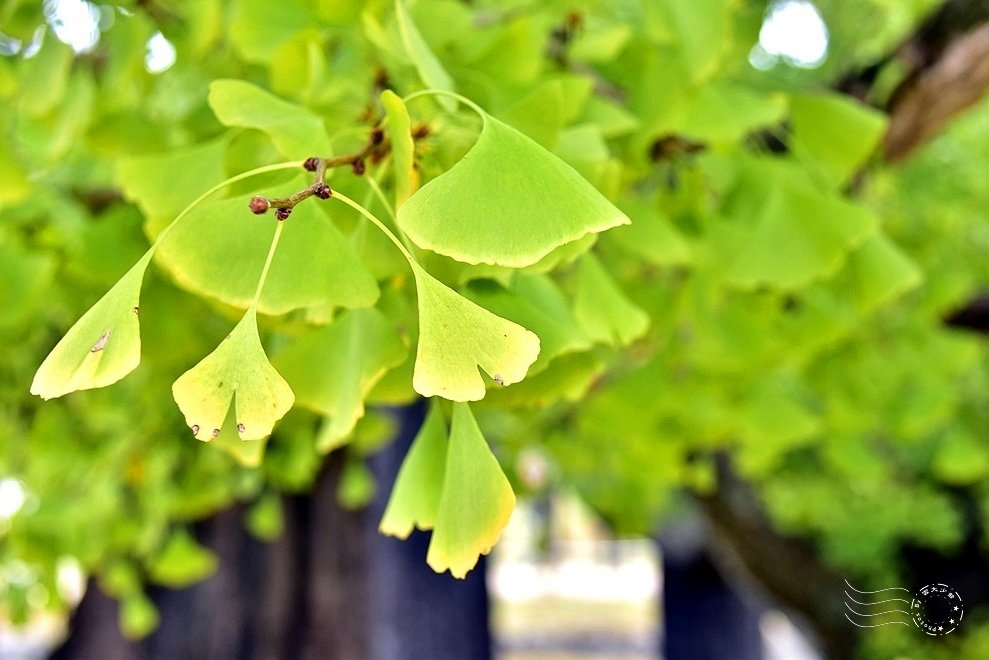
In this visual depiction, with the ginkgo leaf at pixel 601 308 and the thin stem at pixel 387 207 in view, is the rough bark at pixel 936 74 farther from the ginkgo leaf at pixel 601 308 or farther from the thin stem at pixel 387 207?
the thin stem at pixel 387 207

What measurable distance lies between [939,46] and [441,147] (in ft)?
3.58

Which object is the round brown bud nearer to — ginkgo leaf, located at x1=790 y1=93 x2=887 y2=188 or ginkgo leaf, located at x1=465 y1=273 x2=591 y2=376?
ginkgo leaf, located at x1=465 y1=273 x2=591 y2=376

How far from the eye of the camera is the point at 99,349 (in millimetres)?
394

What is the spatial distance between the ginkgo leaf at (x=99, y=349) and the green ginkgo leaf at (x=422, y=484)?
0.53 ft

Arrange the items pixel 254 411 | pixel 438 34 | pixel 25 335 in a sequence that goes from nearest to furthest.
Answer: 1. pixel 254 411
2. pixel 438 34
3. pixel 25 335

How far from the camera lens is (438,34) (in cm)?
64

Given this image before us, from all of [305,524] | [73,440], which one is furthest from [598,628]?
[73,440]

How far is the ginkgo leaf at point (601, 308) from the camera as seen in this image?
616 mm

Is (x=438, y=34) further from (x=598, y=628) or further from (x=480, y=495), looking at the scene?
(x=598, y=628)

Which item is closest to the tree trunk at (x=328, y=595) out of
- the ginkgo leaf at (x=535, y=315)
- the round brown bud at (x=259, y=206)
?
the ginkgo leaf at (x=535, y=315)

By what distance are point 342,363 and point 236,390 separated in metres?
0.12

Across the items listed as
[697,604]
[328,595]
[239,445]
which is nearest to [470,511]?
[239,445]

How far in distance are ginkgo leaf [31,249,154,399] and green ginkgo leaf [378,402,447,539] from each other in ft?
0.53
